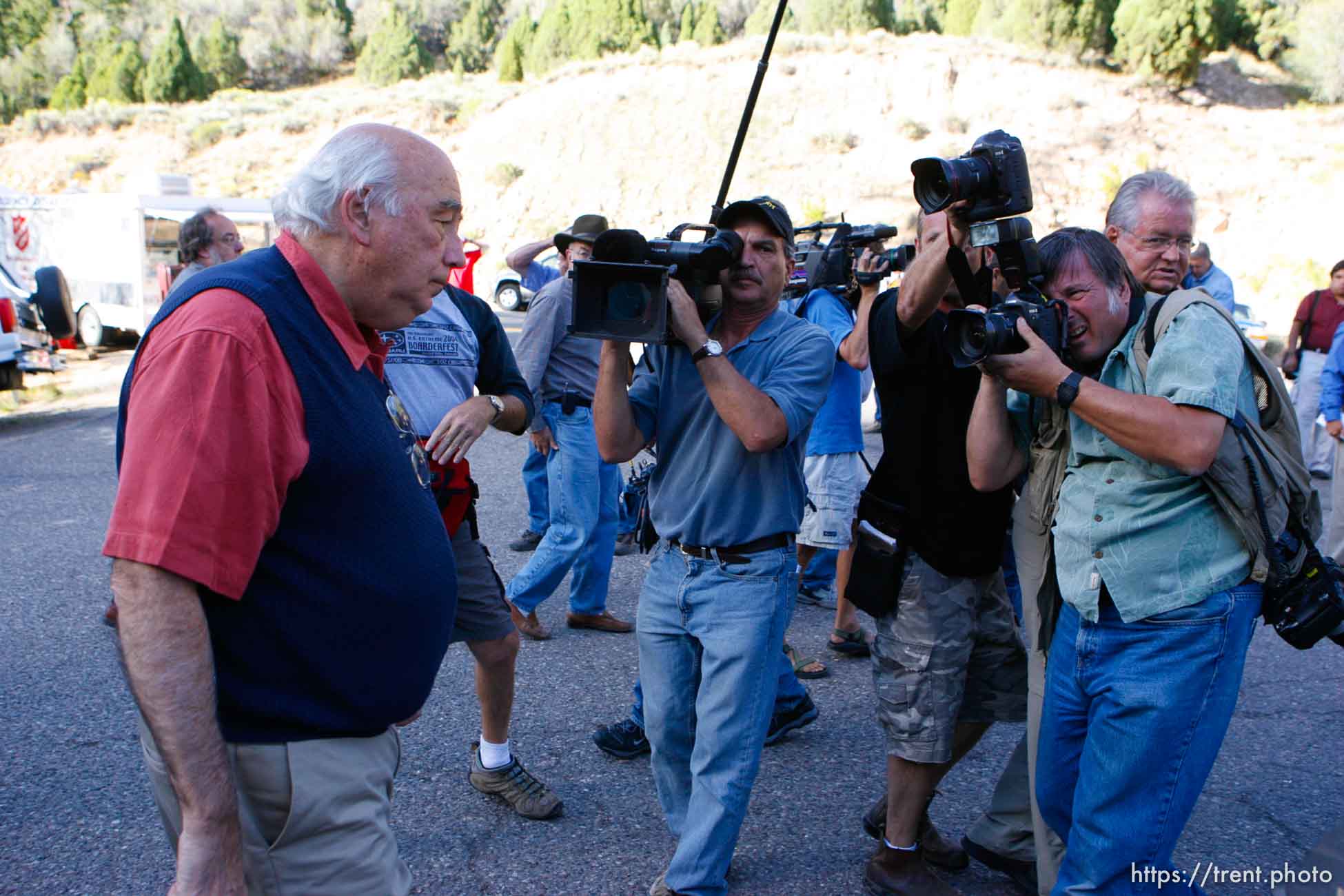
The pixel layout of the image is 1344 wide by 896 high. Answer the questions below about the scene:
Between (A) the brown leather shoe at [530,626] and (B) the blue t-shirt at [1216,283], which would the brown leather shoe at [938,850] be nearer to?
(A) the brown leather shoe at [530,626]

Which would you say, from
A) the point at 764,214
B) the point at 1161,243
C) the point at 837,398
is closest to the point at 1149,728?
the point at 1161,243

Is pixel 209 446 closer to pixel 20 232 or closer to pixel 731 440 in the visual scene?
pixel 731 440

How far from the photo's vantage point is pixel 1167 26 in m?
40.9

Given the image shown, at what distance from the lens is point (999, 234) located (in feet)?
7.82

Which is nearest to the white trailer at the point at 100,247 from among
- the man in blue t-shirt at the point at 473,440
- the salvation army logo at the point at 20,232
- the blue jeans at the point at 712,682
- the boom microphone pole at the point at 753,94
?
the salvation army logo at the point at 20,232

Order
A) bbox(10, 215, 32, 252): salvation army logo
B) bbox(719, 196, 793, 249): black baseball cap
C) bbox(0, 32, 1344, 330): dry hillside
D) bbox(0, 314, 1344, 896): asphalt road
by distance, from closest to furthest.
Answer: bbox(719, 196, 793, 249): black baseball cap → bbox(0, 314, 1344, 896): asphalt road → bbox(10, 215, 32, 252): salvation army logo → bbox(0, 32, 1344, 330): dry hillside

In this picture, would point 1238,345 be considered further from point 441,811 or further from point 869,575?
point 441,811

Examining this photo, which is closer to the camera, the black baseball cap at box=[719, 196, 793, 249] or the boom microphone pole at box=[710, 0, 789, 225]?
the black baseball cap at box=[719, 196, 793, 249]

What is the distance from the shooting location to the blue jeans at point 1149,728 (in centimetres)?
226

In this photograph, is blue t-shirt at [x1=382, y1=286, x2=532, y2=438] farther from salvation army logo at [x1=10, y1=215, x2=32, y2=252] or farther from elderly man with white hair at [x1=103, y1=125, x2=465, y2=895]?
salvation army logo at [x1=10, y1=215, x2=32, y2=252]

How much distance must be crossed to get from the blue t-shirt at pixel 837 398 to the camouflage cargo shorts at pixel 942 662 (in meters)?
Answer: 2.04

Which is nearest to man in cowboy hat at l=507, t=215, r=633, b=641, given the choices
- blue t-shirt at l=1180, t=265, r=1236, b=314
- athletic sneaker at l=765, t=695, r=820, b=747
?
athletic sneaker at l=765, t=695, r=820, b=747

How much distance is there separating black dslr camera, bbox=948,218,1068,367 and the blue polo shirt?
51 centimetres

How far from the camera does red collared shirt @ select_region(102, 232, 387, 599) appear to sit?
1408 millimetres
